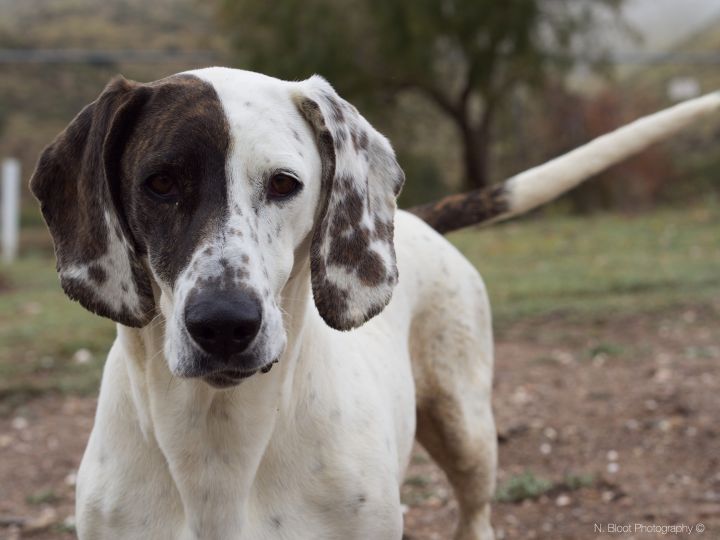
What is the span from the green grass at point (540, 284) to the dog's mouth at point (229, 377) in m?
4.04

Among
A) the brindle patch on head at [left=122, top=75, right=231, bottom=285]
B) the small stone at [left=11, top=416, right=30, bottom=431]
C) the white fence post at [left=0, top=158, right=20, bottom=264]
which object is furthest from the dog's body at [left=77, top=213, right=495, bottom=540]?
the white fence post at [left=0, top=158, right=20, bottom=264]

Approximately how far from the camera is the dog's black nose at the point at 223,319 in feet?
6.54

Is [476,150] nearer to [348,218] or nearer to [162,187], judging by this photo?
[348,218]

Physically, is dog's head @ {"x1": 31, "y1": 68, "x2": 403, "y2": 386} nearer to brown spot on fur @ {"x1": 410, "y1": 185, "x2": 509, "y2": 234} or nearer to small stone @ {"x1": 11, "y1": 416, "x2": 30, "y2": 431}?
brown spot on fur @ {"x1": 410, "y1": 185, "x2": 509, "y2": 234}

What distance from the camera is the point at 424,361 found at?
11.4 ft

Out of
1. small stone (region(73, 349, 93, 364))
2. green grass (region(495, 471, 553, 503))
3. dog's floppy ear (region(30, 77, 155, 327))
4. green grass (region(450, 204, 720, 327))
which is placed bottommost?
green grass (region(450, 204, 720, 327))

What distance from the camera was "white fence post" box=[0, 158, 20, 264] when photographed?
47.8ft

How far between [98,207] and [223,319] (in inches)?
19.4

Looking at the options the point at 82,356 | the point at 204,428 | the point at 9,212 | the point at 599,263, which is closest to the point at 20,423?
the point at 82,356

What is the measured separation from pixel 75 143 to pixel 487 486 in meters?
1.97

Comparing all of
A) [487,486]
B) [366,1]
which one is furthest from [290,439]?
[366,1]

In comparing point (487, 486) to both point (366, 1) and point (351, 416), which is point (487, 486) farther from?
point (366, 1)

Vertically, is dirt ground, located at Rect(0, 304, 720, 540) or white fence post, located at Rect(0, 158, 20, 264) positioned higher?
dirt ground, located at Rect(0, 304, 720, 540)

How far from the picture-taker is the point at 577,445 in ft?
15.8
